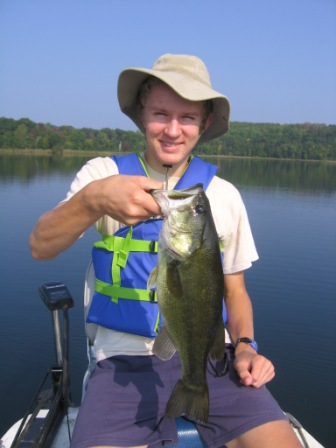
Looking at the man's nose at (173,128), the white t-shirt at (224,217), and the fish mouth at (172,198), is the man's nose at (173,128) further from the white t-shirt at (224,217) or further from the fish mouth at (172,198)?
the fish mouth at (172,198)

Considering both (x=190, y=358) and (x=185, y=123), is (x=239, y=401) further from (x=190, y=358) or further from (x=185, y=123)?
(x=185, y=123)

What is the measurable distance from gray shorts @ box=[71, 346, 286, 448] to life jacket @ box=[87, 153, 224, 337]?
255 mm

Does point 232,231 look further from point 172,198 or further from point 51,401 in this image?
point 51,401

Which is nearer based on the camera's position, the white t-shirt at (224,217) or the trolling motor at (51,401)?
the trolling motor at (51,401)

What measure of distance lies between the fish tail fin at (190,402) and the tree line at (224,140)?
78.7 m

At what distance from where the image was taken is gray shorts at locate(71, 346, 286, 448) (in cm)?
246

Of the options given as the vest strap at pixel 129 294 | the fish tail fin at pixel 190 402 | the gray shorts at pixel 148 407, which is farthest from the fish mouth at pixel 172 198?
the gray shorts at pixel 148 407

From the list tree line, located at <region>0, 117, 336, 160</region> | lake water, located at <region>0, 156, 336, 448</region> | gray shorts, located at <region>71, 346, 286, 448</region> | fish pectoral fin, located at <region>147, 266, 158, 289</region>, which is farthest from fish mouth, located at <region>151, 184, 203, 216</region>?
tree line, located at <region>0, 117, 336, 160</region>

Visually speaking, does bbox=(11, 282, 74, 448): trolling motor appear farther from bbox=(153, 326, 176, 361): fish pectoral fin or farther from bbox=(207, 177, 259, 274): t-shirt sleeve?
bbox=(207, 177, 259, 274): t-shirt sleeve

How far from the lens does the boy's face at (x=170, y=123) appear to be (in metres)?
2.86

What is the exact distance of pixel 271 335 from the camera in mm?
8148

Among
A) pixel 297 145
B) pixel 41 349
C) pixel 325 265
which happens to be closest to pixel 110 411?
pixel 41 349

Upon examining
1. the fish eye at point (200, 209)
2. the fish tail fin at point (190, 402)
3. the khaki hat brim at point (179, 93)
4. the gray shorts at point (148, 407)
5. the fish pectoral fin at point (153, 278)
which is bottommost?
the gray shorts at point (148, 407)

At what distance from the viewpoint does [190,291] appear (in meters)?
2.38
